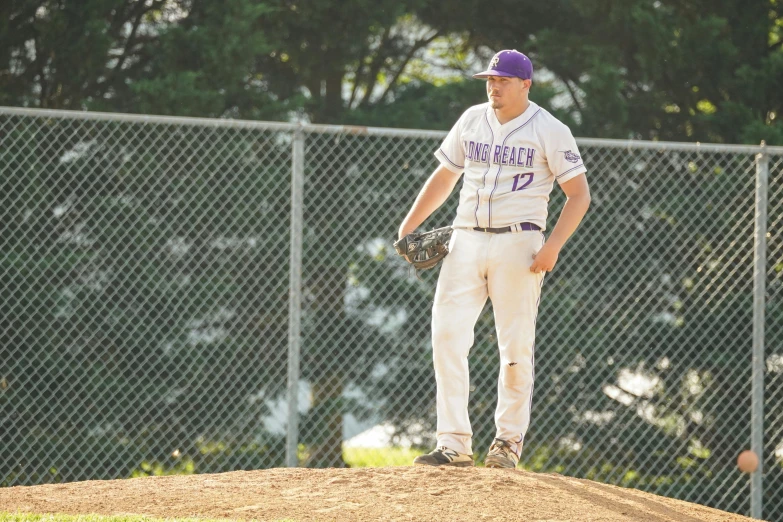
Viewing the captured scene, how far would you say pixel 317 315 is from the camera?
7461 millimetres

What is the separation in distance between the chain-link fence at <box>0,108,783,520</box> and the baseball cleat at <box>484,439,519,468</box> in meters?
2.37

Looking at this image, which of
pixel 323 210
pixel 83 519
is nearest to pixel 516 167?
pixel 83 519

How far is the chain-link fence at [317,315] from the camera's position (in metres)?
6.50

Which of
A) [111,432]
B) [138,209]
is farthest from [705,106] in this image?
[111,432]

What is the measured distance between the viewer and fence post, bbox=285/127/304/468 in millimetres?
5602

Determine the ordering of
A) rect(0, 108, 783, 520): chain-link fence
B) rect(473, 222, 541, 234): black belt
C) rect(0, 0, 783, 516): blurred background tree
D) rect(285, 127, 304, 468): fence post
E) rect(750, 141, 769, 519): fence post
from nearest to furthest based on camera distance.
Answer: rect(473, 222, 541, 234): black belt
rect(285, 127, 304, 468): fence post
rect(750, 141, 769, 519): fence post
rect(0, 108, 783, 520): chain-link fence
rect(0, 0, 783, 516): blurred background tree

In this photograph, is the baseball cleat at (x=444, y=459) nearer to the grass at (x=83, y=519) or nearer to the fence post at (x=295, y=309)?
the grass at (x=83, y=519)

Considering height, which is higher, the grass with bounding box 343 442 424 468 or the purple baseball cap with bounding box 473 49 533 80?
the purple baseball cap with bounding box 473 49 533 80

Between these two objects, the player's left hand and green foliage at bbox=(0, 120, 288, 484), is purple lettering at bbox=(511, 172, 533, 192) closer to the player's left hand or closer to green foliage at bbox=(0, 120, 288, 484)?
the player's left hand

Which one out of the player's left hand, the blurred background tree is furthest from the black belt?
the blurred background tree

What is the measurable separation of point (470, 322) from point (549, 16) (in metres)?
5.41

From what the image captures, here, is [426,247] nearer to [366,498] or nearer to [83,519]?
[366,498]

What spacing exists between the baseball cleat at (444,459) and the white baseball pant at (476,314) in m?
0.03

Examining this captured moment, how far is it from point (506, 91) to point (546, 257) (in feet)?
2.55
